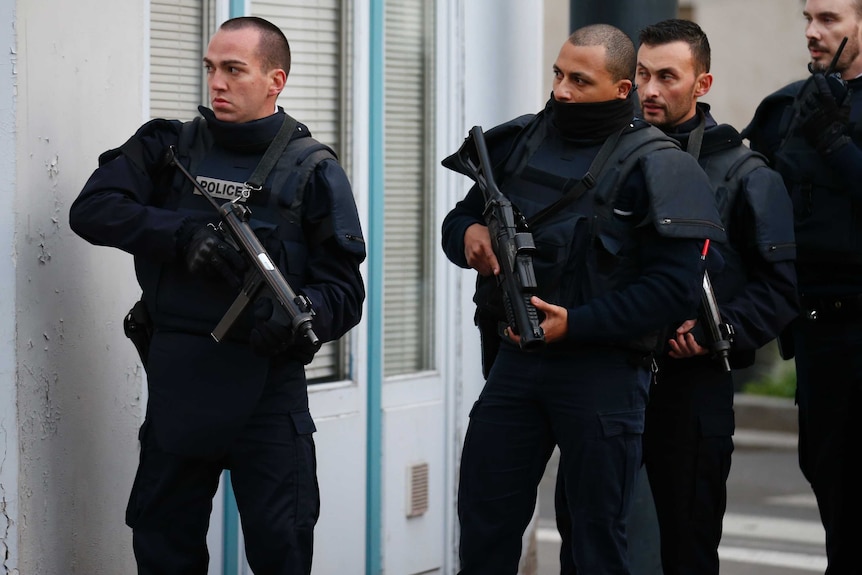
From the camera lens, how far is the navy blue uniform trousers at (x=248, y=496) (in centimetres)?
401

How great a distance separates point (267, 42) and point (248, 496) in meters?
1.28

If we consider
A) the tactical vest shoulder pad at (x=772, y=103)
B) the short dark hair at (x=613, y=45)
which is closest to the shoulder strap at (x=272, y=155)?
the short dark hair at (x=613, y=45)

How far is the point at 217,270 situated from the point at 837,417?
7.31 feet

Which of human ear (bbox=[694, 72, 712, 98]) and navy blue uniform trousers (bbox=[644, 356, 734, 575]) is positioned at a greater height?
human ear (bbox=[694, 72, 712, 98])

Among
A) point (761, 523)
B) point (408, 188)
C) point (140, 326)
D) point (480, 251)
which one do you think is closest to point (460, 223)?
point (480, 251)

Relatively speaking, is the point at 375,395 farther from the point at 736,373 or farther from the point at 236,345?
the point at 736,373

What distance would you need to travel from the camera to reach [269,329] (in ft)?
12.6

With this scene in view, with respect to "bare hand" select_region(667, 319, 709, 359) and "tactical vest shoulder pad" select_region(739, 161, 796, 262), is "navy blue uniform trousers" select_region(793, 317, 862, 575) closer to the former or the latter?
"tactical vest shoulder pad" select_region(739, 161, 796, 262)

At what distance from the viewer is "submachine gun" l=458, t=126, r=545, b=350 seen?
12.8ft

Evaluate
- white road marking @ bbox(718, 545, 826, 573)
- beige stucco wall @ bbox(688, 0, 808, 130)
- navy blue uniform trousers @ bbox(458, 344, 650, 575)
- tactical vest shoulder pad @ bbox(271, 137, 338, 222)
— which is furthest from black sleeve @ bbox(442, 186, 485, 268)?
beige stucco wall @ bbox(688, 0, 808, 130)

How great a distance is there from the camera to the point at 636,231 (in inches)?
162

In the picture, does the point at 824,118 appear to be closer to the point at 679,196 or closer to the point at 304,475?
the point at 679,196

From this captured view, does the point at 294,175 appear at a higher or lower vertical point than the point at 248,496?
higher

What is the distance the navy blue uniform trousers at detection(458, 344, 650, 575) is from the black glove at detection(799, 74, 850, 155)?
110 cm
